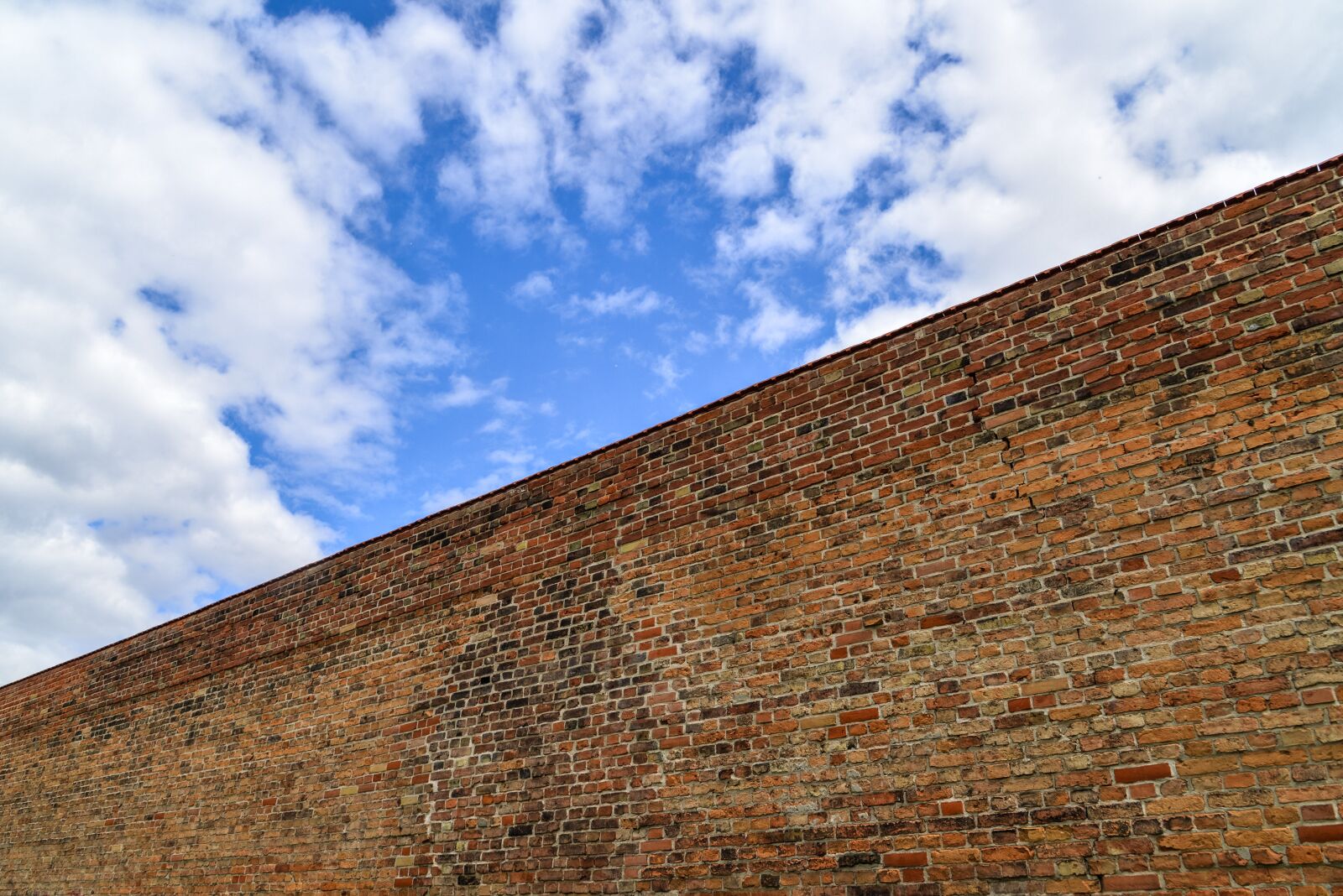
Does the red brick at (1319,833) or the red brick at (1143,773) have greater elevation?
the red brick at (1143,773)

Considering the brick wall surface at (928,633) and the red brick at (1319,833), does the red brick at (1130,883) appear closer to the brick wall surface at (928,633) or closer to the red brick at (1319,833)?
the brick wall surface at (928,633)

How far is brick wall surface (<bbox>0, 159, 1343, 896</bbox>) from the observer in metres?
3.95

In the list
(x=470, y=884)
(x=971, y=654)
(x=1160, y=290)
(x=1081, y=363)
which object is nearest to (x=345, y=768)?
(x=470, y=884)

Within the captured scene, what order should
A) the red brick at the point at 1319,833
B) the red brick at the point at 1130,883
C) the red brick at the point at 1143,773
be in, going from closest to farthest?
the red brick at the point at 1319,833 → the red brick at the point at 1130,883 → the red brick at the point at 1143,773

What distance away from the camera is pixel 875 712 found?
4793mm

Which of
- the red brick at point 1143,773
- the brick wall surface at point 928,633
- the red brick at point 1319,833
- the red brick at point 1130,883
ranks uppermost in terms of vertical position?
the brick wall surface at point 928,633

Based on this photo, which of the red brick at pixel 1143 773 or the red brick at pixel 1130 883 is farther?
the red brick at pixel 1143 773

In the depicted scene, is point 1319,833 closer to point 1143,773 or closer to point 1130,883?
point 1143,773

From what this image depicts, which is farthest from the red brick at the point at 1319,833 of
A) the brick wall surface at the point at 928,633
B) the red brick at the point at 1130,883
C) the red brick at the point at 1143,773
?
the red brick at the point at 1130,883

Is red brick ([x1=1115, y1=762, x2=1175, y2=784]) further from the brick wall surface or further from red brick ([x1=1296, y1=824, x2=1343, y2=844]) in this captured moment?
red brick ([x1=1296, y1=824, x2=1343, y2=844])

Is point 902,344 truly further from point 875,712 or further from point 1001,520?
point 875,712

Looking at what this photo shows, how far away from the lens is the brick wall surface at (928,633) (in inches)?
155

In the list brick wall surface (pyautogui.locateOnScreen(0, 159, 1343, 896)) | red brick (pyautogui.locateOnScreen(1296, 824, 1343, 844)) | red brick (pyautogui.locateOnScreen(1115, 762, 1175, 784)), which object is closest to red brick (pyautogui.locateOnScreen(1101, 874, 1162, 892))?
brick wall surface (pyautogui.locateOnScreen(0, 159, 1343, 896))

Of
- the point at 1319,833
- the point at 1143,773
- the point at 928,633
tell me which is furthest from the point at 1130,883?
the point at 928,633
